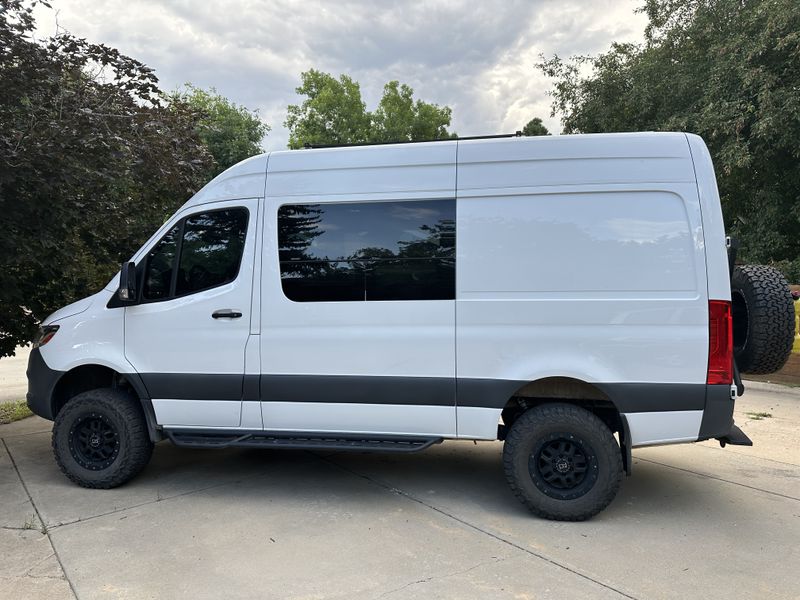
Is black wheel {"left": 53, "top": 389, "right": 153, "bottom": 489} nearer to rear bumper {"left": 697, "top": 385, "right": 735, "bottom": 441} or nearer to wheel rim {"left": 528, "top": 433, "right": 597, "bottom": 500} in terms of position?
wheel rim {"left": 528, "top": 433, "right": 597, "bottom": 500}

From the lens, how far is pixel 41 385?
15.5ft

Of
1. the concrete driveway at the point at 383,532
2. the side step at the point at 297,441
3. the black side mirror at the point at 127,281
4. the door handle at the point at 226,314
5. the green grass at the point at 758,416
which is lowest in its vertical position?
the concrete driveway at the point at 383,532

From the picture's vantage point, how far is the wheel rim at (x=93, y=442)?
4.59 metres

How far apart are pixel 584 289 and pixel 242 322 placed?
2409 mm

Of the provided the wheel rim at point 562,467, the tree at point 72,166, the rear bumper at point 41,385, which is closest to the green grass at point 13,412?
the tree at point 72,166

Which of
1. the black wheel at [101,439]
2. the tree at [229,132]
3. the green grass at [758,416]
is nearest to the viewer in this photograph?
the black wheel at [101,439]

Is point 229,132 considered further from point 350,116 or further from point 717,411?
point 717,411

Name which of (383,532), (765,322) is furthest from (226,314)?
(765,322)

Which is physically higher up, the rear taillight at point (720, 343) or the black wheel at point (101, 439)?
the rear taillight at point (720, 343)

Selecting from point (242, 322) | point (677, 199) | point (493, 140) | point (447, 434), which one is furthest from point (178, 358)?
point (677, 199)

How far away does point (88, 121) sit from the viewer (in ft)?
16.2

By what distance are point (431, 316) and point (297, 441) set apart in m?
1.35

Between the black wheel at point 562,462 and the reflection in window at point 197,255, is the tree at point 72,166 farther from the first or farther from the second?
the black wheel at point 562,462

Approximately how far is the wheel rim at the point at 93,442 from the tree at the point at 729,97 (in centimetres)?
946
